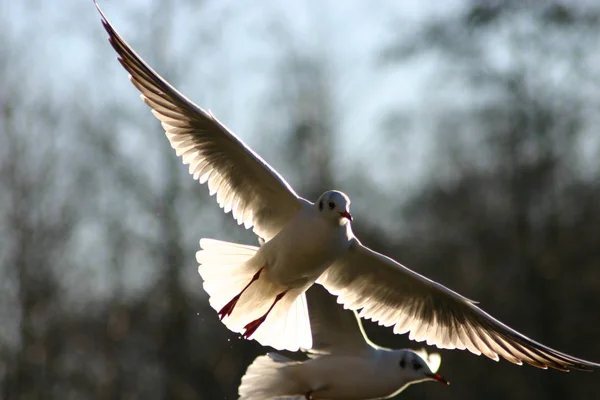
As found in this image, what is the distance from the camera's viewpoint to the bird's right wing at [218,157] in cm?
732

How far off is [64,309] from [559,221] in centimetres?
786

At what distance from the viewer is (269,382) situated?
30.7ft

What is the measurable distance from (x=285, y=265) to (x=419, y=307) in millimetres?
1152

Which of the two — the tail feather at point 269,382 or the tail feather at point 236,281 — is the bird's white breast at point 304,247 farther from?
the tail feather at point 269,382

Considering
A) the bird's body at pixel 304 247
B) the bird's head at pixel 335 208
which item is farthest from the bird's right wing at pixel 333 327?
the bird's head at pixel 335 208

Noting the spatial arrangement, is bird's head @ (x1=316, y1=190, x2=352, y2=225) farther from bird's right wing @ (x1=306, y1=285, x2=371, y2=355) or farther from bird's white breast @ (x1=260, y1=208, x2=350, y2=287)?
bird's right wing @ (x1=306, y1=285, x2=371, y2=355)

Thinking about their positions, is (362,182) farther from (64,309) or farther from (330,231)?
(330,231)

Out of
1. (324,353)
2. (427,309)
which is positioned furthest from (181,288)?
(427,309)

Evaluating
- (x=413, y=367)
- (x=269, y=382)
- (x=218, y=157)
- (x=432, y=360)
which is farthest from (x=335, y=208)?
(x=432, y=360)

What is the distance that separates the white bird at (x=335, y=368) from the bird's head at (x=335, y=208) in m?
1.83

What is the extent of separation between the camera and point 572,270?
21.4 meters

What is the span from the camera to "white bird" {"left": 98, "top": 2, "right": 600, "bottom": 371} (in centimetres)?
733

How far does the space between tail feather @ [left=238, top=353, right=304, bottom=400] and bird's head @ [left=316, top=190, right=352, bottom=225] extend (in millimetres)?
2314

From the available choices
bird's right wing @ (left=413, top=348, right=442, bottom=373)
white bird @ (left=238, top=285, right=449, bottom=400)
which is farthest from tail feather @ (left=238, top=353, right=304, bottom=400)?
bird's right wing @ (left=413, top=348, right=442, bottom=373)
